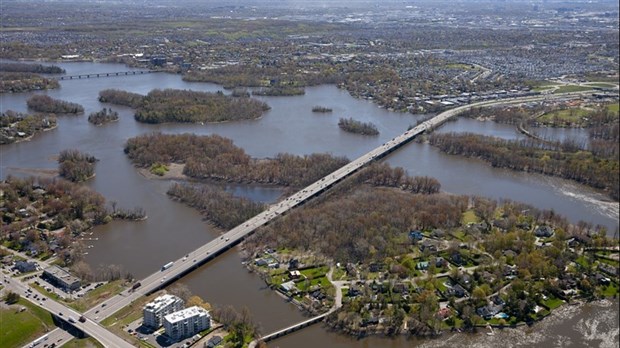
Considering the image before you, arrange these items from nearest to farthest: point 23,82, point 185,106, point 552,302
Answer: point 552,302 → point 185,106 → point 23,82

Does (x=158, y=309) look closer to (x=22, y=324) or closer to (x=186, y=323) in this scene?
(x=186, y=323)

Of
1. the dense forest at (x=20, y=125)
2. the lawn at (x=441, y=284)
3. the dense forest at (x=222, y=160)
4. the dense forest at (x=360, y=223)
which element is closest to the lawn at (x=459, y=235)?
the dense forest at (x=360, y=223)

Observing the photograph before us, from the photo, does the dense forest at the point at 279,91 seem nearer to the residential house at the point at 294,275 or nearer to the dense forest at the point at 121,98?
the dense forest at the point at 121,98

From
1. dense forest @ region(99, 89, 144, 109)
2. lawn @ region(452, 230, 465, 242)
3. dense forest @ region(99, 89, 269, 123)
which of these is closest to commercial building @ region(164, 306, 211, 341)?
lawn @ region(452, 230, 465, 242)

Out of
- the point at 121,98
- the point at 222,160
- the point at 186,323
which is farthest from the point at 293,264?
the point at 121,98

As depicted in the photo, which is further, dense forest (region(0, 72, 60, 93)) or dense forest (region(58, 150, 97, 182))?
dense forest (region(0, 72, 60, 93))

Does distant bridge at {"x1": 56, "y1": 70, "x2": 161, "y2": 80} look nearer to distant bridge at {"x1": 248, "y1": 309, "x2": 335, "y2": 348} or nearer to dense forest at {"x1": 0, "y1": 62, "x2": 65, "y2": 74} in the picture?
dense forest at {"x1": 0, "y1": 62, "x2": 65, "y2": 74}
